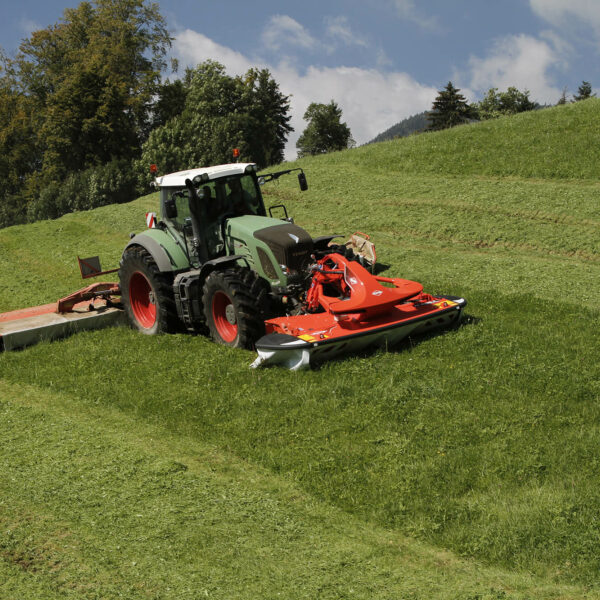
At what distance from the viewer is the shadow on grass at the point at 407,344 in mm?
9078

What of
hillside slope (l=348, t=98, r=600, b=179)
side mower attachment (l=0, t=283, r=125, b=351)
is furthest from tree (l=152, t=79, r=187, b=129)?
side mower attachment (l=0, t=283, r=125, b=351)

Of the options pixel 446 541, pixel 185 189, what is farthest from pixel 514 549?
pixel 185 189

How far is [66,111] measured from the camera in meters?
50.5

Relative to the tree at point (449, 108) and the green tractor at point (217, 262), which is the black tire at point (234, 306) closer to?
the green tractor at point (217, 262)

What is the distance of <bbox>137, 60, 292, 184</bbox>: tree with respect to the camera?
51.1m

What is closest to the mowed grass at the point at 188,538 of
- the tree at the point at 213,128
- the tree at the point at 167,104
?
the tree at the point at 213,128

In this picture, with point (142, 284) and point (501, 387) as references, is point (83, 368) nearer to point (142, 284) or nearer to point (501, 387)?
point (142, 284)

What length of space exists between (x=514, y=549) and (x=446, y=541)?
51 cm

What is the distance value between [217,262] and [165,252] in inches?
58.1

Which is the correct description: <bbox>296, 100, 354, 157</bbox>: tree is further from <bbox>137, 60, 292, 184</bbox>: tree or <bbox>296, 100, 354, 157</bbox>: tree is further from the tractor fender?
the tractor fender

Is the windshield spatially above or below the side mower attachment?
above

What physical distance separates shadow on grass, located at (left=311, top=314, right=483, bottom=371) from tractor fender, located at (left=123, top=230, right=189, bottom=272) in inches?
133

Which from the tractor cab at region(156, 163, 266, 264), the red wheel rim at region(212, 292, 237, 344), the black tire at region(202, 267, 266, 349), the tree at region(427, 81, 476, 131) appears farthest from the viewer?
the tree at region(427, 81, 476, 131)

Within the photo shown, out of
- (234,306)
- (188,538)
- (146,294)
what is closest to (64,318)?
(146,294)
